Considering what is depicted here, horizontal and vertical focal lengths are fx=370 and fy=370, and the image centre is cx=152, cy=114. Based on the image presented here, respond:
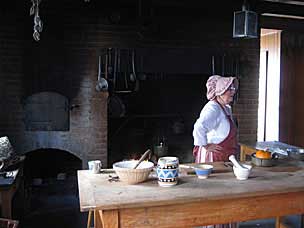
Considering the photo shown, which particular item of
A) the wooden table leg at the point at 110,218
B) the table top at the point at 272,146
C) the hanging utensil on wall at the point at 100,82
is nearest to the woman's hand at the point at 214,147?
the table top at the point at 272,146

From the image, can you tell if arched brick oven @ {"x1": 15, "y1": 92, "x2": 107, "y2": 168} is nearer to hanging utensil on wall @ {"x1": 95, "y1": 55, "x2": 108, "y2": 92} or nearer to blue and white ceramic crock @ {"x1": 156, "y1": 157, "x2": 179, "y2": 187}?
hanging utensil on wall @ {"x1": 95, "y1": 55, "x2": 108, "y2": 92}

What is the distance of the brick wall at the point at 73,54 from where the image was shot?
13.2 ft

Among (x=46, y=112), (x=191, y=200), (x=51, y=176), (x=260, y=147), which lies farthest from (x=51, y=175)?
(x=191, y=200)

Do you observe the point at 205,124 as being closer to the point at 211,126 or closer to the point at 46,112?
the point at 211,126

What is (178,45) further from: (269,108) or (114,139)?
(269,108)

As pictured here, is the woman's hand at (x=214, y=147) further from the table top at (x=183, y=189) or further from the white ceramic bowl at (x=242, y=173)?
the white ceramic bowl at (x=242, y=173)

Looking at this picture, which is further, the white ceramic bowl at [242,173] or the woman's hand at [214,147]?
the woman's hand at [214,147]

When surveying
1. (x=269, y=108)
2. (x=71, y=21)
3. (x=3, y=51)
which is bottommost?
(x=269, y=108)

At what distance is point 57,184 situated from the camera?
439 centimetres

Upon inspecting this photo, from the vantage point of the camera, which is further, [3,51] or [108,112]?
[108,112]

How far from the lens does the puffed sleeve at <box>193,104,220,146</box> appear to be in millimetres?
2625

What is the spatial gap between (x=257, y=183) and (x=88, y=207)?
0.89 metres

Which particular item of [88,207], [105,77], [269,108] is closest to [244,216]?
[88,207]

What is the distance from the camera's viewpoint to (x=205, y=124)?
263 centimetres
